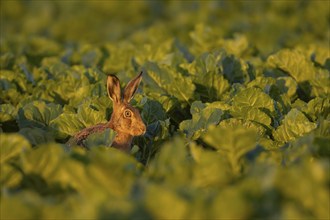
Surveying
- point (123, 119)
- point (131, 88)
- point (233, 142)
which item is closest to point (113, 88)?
point (131, 88)

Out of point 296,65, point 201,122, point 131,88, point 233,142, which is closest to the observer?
point 233,142

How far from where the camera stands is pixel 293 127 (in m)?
4.40

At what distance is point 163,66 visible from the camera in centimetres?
585

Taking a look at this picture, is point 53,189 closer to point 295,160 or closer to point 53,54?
point 295,160

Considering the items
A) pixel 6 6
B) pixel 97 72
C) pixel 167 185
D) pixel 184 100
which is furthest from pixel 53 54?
pixel 6 6

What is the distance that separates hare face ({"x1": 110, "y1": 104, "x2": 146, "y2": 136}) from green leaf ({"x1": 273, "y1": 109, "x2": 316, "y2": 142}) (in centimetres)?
87

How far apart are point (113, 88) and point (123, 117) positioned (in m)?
0.21

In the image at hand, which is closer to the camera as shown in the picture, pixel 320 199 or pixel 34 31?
pixel 320 199

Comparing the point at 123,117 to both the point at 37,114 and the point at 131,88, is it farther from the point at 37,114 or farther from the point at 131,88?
the point at 37,114

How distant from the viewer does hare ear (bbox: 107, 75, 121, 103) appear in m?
5.01

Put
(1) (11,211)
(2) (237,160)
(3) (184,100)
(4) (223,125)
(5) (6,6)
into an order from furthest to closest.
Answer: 1. (5) (6,6)
2. (3) (184,100)
3. (4) (223,125)
4. (2) (237,160)
5. (1) (11,211)

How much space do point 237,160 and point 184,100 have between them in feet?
7.01

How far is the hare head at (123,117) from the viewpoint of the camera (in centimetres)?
485

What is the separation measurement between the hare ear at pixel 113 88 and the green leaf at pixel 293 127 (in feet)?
3.70
